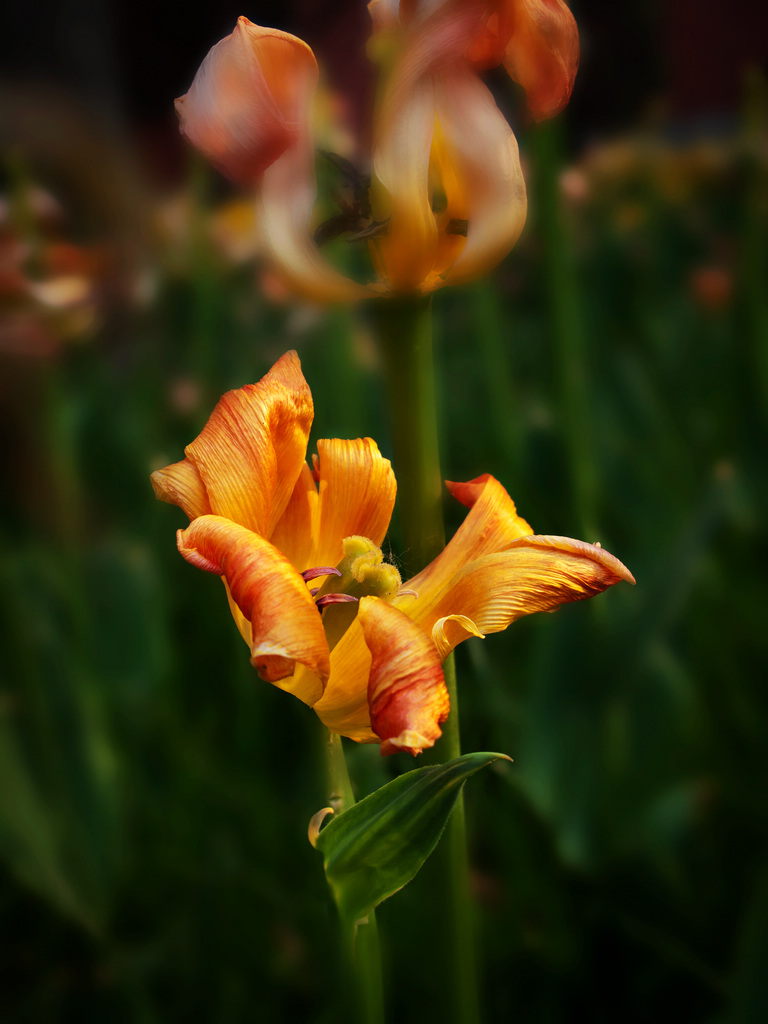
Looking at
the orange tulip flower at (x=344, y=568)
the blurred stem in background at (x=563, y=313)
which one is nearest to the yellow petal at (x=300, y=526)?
the orange tulip flower at (x=344, y=568)

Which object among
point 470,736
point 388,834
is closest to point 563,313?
point 470,736

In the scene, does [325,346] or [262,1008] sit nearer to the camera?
[262,1008]

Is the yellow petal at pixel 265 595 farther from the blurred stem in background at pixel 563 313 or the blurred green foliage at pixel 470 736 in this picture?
the blurred stem in background at pixel 563 313

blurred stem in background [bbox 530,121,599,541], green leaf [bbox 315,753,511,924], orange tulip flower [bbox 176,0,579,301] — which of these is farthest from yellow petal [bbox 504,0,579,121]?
blurred stem in background [bbox 530,121,599,541]

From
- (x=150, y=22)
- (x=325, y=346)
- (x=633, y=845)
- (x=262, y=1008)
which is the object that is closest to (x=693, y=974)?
(x=633, y=845)

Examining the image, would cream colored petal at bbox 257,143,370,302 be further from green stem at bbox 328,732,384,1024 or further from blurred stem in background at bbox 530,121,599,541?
blurred stem in background at bbox 530,121,599,541

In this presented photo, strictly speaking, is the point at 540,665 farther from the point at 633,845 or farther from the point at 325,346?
the point at 325,346
